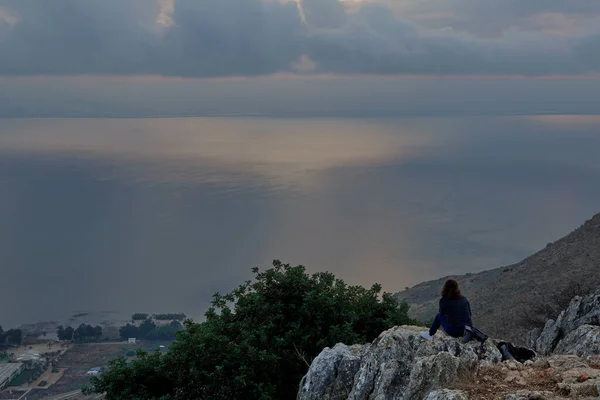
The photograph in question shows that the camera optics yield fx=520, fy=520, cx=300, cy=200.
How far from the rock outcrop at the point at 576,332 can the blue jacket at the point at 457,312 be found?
2663mm

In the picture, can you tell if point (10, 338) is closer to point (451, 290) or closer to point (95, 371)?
point (95, 371)

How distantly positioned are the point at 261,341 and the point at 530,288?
2474 centimetres

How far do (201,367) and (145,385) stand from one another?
53.7 inches

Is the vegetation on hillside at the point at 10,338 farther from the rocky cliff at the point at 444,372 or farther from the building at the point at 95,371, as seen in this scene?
the rocky cliff at the point at 444,372

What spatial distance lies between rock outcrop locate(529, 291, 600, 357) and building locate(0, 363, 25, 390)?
32.3 m

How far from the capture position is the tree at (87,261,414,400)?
37.2ft

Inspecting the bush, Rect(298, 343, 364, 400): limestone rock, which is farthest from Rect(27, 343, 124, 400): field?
Rect(298, 343, 364, 400): limestone rock

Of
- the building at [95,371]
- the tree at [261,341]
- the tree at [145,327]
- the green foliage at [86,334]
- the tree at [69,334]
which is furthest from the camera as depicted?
the tree at [145,327]

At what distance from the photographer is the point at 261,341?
12602 mm

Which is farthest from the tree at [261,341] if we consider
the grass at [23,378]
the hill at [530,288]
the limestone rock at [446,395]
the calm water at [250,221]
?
the calm water at [250,221]

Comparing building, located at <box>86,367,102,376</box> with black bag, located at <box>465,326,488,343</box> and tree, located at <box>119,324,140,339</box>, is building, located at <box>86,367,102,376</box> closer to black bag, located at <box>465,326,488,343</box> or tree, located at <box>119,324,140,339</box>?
tree, located at <box>119,324,140,339</box>

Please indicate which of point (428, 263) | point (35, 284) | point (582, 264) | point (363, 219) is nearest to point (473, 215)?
point (363, 219)

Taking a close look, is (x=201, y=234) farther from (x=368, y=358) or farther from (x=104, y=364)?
(x=368, y=358)

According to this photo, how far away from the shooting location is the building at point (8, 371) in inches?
1313
